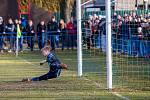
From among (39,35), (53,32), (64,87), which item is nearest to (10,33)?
(39,35)

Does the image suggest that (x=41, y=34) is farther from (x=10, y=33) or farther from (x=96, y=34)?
(x=96, y=34)

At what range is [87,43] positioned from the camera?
29984 mm

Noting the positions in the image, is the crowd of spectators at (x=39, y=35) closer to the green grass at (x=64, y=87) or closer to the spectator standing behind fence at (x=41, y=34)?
the spectator standing behind fence at (x=41, y=34)

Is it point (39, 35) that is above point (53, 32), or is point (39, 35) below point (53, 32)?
below

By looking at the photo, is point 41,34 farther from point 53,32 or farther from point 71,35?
point 71,35

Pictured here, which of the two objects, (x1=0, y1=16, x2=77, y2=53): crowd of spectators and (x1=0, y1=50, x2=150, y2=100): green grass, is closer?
(x1=0, y1=50, x2=150, y2=100): green grass

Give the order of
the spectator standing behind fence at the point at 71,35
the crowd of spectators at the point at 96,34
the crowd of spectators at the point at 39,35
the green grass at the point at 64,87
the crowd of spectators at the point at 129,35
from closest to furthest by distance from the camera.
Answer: the green grass at the point at 64,87 < the crowd of spectators at the point at 129,35 < the crowd of spectators at the point at 96,34 < the crowd of spectators at the point at 39,35 < the spectator standing behind fence at the point at 71,35

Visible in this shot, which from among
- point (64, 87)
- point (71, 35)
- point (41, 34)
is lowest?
point (64, 87)

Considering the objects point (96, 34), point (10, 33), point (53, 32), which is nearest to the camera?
point (96, 34)

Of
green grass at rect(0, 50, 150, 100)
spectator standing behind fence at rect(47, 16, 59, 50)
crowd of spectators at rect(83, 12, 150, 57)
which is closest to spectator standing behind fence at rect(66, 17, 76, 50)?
spectator standing behind fence at rect(47, 16, 59, 50)

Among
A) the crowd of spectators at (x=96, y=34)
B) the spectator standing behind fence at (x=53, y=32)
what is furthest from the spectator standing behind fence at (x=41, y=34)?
the spectator standing behind fence at (x=53, y=32)

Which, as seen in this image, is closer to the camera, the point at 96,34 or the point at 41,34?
the point at 96,34

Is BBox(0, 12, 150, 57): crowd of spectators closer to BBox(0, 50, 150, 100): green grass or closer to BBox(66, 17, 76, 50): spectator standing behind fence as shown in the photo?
BBox(66, 17, 76, 50): spectator standing behind fence

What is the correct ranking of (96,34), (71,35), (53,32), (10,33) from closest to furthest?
(96,34) < (10,33) < (53,32) < (71,35)
